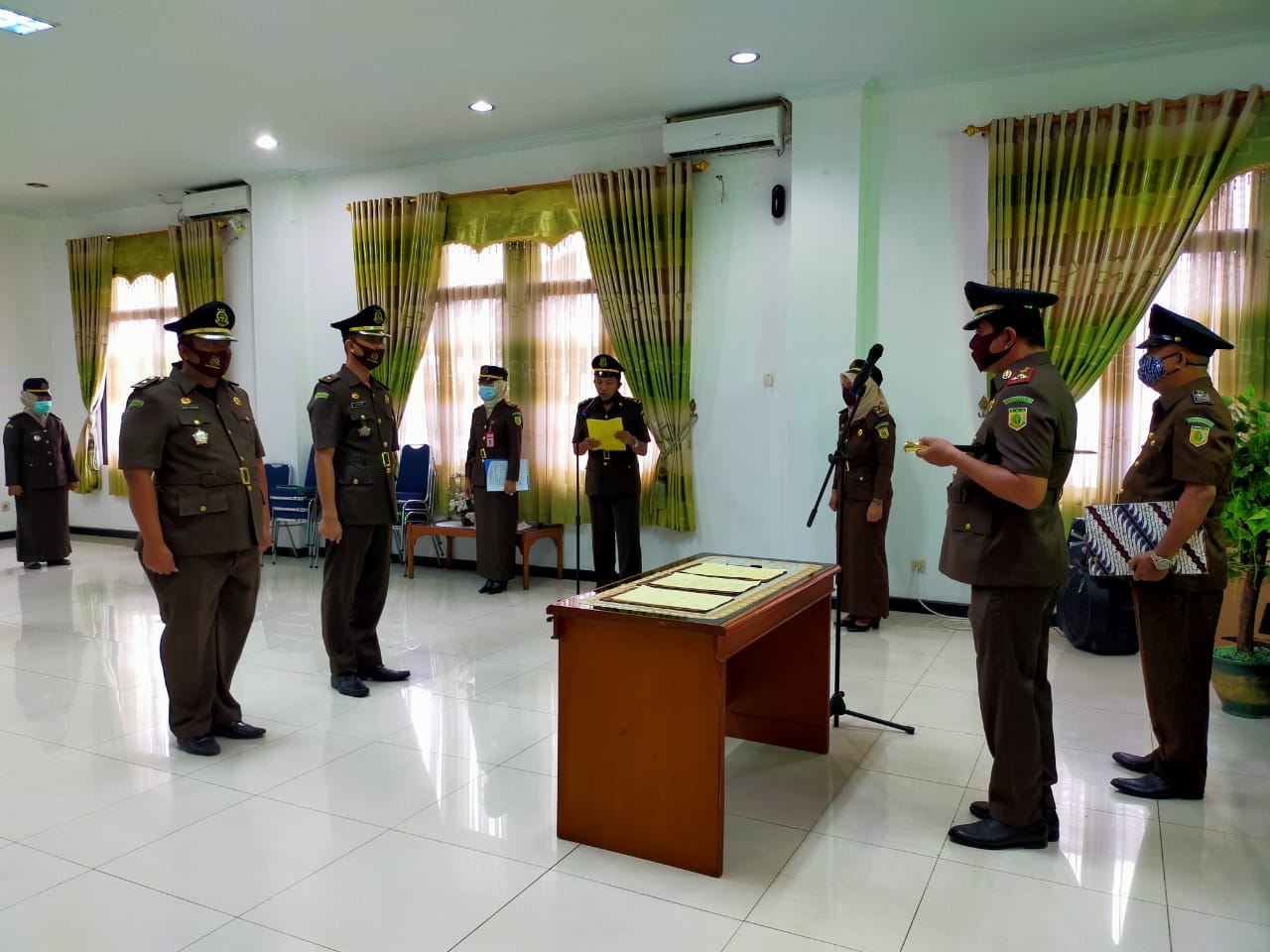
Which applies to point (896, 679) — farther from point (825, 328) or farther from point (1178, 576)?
point (825, 328)

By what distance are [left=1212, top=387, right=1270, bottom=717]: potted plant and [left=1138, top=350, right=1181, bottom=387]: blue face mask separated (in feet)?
2.22

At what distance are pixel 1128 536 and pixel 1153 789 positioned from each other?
94 cm

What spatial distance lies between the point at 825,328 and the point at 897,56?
67.2 inches

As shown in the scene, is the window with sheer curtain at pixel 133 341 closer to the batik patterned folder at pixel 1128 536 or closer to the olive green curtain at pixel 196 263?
the olive green curtain at pixel 196 263

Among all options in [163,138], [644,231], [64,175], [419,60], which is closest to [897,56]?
[644,231]

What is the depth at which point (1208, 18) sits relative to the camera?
4.79 m

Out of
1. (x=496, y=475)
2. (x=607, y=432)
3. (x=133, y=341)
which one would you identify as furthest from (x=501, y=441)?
(x=133, y=341)

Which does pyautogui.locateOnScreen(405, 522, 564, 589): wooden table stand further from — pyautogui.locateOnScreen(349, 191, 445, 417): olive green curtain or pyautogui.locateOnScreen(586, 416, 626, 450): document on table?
pyautogui.locateOnScreen(349, 191, 445, 417): olive green curtain

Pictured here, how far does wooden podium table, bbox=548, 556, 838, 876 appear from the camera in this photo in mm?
2535

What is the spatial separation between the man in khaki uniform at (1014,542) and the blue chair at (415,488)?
18.0 feet

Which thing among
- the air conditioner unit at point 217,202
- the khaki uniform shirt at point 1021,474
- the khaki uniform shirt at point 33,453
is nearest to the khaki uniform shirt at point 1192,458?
the khaki uniform shirt at point 1021,474

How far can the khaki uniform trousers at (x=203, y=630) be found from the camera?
343 cm

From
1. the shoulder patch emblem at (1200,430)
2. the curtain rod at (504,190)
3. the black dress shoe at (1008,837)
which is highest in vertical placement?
the curtain rod at (504,190)

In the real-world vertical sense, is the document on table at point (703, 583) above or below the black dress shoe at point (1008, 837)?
above
